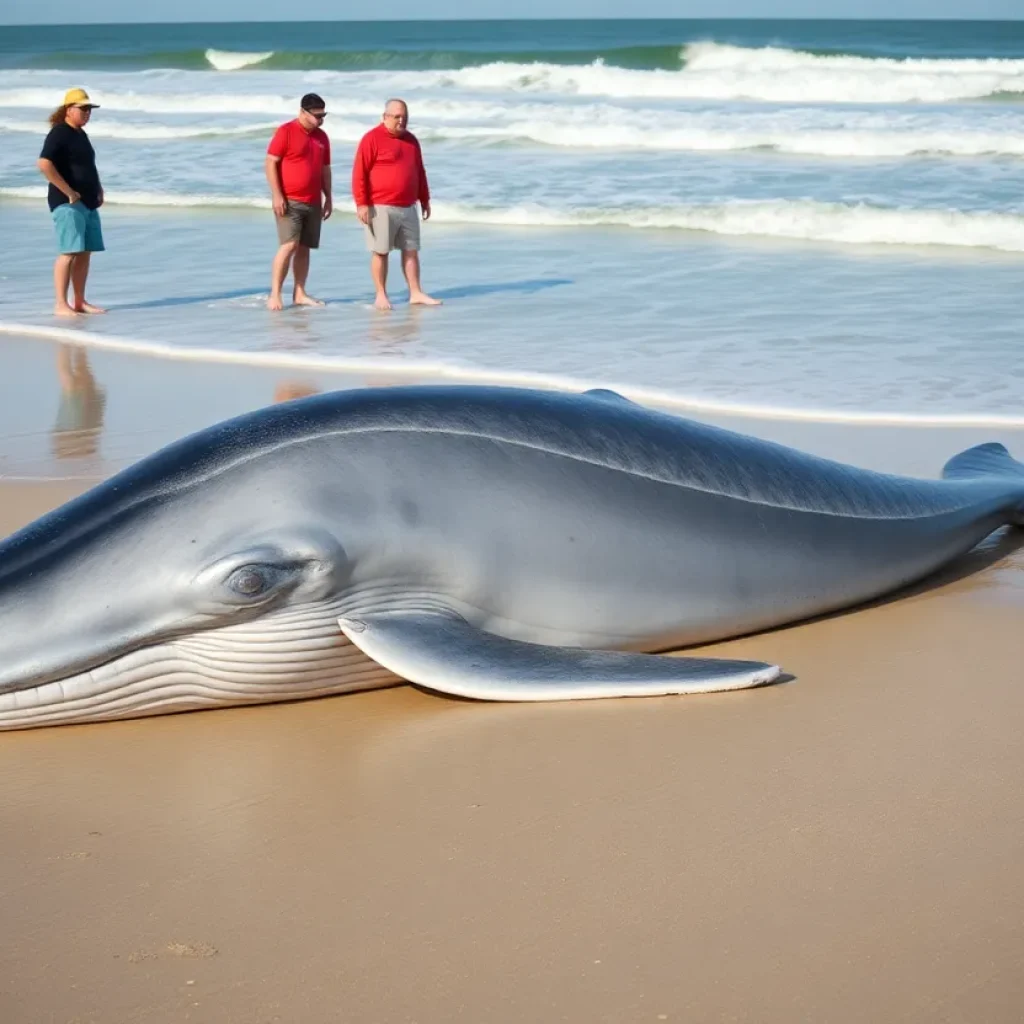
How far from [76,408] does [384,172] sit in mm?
6394

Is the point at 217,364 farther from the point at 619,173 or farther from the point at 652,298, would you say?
the point at 619,173

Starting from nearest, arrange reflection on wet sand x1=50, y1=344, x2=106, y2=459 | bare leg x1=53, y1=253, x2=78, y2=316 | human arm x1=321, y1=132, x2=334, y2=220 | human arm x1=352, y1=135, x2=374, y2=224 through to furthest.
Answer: reflection on wet sand x1=50, y1=344, x2=106, y2=459 < bare leg x1=53, y1=253, x2=78, y2=316 < human arm x1=352, y1=135, x2=374, y2=224 < human arm x1=321, y1=132, x2=334, y2=220

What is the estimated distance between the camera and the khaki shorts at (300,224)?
15.4m

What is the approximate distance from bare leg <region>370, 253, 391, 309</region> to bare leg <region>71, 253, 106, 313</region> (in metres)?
2.58

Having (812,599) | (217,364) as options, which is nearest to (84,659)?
(812,599)

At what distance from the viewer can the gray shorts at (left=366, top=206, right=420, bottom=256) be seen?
1549 cm

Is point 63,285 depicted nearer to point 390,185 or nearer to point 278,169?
point 278,169

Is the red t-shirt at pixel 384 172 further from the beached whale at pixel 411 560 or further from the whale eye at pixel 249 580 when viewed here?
the whale eye at pixel 249 580

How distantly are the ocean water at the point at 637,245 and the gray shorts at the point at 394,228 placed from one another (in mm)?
551

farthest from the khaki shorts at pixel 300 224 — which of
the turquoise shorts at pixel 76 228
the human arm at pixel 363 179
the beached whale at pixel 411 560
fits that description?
the beached whale at pixel 411 560

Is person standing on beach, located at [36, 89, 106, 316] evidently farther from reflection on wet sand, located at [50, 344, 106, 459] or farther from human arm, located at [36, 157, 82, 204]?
reflection on wet sand, located at [50, 344, 106, 459]

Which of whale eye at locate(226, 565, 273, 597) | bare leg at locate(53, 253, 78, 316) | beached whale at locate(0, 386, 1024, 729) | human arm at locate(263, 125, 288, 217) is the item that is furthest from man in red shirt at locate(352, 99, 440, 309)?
whale eye at locate(226, 565, 273, 597)

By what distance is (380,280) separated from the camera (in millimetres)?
15125

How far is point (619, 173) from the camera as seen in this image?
26.2m
